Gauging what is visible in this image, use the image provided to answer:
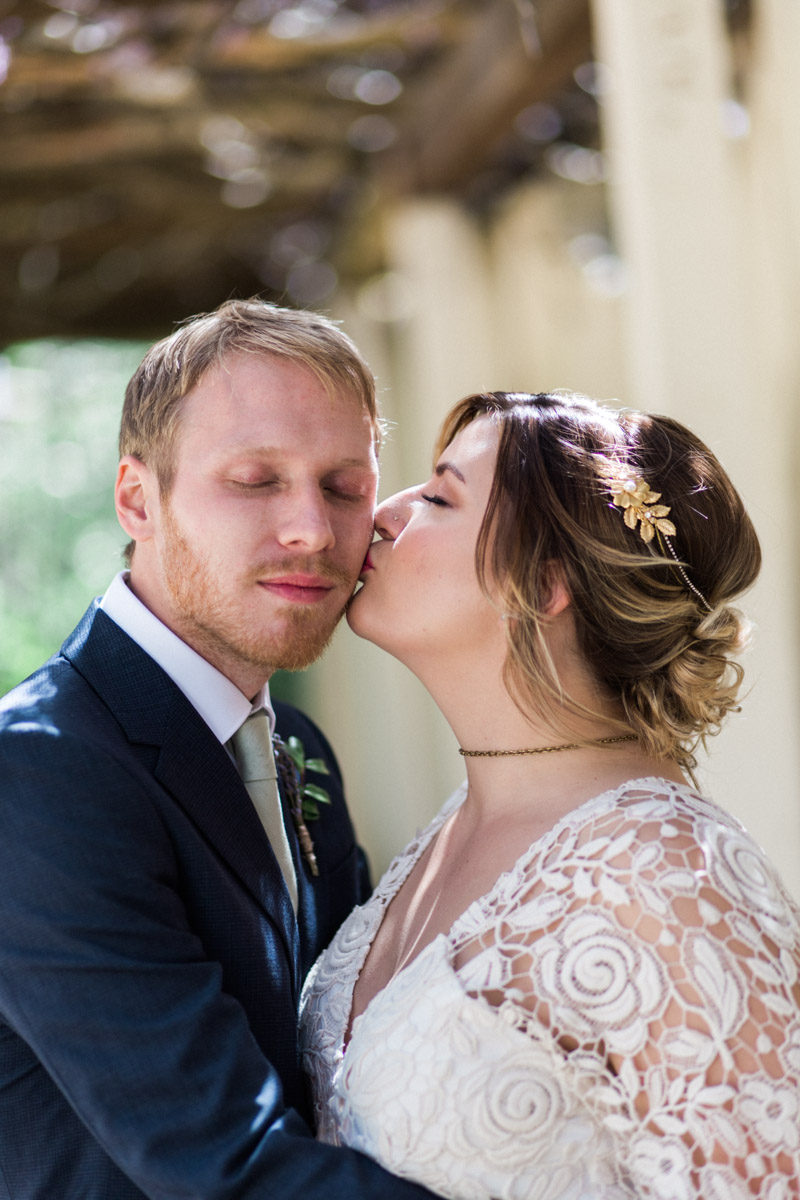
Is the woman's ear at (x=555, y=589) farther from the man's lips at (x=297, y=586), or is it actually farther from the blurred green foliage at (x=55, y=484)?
the blurred green foliage at (x=55, y=484)

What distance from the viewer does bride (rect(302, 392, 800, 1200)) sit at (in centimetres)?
171

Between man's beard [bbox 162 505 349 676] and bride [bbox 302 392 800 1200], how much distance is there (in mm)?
136

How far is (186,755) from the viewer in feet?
6.44

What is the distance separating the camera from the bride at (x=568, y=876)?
1712mm

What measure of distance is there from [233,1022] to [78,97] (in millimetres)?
4470

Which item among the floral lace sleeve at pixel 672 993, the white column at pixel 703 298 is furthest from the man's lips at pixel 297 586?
the white column at pixel 703 298

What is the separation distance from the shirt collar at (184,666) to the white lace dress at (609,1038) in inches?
21.0

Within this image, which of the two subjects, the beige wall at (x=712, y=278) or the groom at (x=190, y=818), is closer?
the groom at (x=190, y=818)

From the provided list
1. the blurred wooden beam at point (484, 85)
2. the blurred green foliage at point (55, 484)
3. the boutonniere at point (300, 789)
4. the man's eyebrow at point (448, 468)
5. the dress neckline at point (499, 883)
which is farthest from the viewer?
the blurred green foliage at point (55, 484)

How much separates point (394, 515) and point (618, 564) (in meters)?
0.45

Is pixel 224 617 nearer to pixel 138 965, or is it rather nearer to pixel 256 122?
pixel 138 965

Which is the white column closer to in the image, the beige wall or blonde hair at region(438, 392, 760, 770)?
the beige wall

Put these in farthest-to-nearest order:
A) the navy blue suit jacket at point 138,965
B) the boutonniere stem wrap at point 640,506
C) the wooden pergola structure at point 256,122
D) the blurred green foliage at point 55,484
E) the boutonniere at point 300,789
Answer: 1. the blurred green foliage at point 55,484
2. the wooden pergola structure at point 256,122
3. the boutonniere at point 300,789
4. the boutonniere stem wrap at point 640,506
5. the navy blue suit jacket at point 138,965

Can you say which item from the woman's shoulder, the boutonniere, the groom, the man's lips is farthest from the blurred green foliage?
the woman's shoulder
